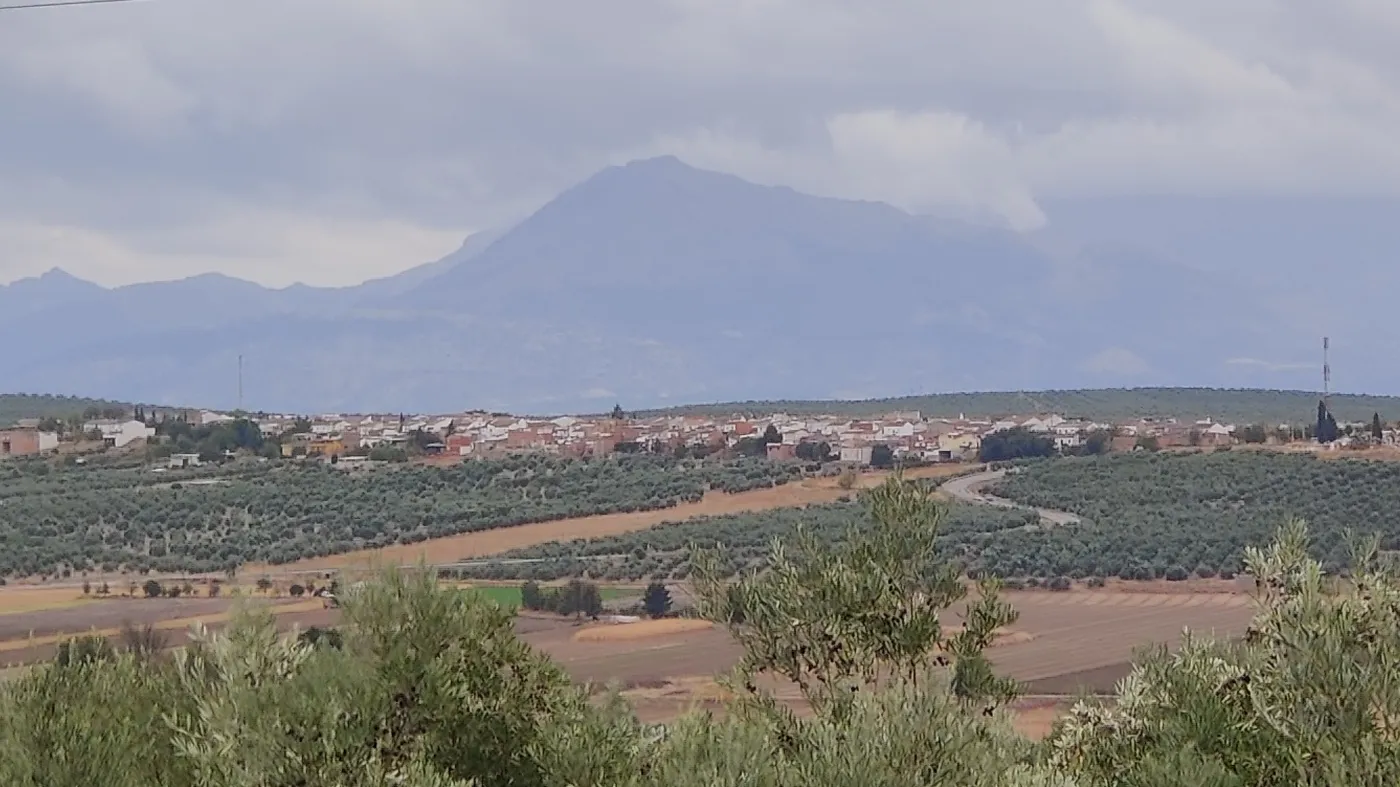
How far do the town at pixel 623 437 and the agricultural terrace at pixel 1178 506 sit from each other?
328cm

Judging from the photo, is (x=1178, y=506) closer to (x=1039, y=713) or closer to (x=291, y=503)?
(x=291, y=503)

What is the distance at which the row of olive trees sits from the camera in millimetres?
5246

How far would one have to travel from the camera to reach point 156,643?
12578 millimetres

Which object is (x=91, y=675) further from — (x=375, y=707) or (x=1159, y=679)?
(x=1159, y=679)

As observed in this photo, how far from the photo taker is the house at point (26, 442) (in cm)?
4144

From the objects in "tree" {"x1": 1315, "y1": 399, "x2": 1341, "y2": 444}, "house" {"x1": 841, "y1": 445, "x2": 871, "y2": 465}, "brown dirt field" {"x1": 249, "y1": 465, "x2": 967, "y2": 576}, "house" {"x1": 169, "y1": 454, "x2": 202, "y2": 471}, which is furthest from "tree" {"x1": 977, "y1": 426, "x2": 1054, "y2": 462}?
"house" {"x1": 169, "y1": 454, "x2": 202, "y2": 471}

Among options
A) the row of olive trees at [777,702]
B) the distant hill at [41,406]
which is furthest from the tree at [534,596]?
the distant hill at [41,406]

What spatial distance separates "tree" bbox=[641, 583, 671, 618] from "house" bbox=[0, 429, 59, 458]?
23.5m

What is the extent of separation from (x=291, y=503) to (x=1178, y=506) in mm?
19540

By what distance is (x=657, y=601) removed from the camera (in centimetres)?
2252

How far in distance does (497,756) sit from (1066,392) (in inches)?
3115

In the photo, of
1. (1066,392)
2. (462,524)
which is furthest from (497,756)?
(1066,392)

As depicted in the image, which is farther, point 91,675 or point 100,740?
point 91,675

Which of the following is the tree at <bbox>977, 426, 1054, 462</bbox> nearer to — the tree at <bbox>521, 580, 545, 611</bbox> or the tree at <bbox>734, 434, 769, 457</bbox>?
the tree at <bbox>734, 434, 769, 457</bbox>
